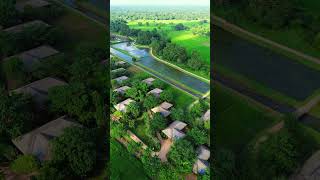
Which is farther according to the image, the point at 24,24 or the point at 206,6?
the point at 24,24

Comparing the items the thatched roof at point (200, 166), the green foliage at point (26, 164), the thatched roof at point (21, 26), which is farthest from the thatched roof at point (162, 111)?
the thatched roof at point (21, 26)

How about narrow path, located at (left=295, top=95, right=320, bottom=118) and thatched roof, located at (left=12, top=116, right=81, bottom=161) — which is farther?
narrow path, located at (left=295, top=95, right=320, bottom=118)

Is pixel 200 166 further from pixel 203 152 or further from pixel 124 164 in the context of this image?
pixel 124 164

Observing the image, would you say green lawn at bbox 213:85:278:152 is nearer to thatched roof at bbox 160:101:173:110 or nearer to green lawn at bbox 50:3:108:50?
thatched roof at bbox 160:101:173:110

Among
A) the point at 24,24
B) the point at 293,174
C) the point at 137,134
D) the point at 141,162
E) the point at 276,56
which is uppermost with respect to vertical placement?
the point at 24,24

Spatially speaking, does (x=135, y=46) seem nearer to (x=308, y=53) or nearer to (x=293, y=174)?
(x=293, y=174)

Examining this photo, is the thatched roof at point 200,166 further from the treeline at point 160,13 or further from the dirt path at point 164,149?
the treeline at point 160,13

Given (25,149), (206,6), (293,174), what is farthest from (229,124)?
(25,149)

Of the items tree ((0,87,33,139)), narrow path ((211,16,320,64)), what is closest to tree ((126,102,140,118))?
tree ((0,87,33,139))
